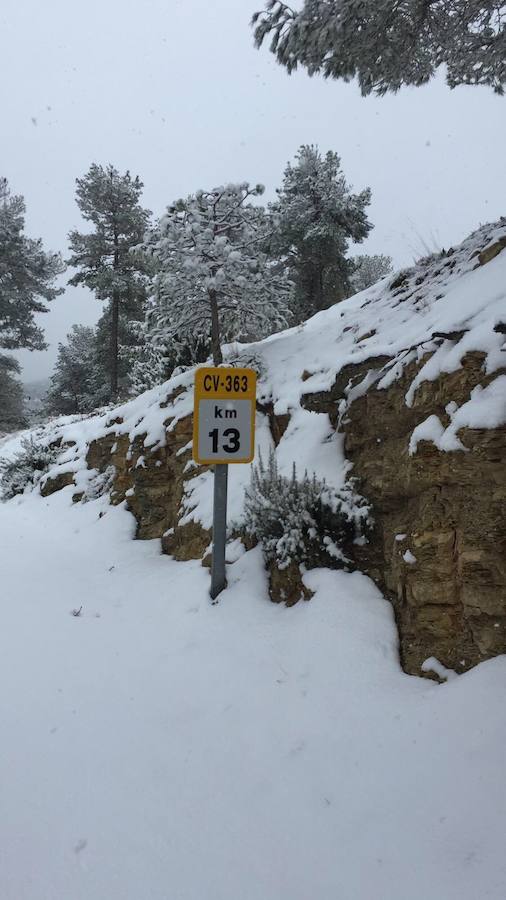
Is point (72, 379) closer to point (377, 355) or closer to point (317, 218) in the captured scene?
point (317, 218)

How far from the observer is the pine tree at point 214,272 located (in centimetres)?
697

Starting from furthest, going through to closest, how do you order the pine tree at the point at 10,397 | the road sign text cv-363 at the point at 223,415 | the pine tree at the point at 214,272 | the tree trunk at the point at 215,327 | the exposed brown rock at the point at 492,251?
the pine tree at the point at 10,397
the tree trunk at the point at 215,327
the pine tree at the point at 214,272
the exposed brown rock at the point at 492,251
the road sign text cv-363 at the point at 223,415

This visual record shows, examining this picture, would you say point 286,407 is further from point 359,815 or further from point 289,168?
point 289,168

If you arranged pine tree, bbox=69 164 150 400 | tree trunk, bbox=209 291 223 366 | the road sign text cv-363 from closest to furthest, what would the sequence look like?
1. the road sign text cv-363
2. tree trunk, bbox=209 291 223 366
3. pine tree, bbox=69 164 150 400

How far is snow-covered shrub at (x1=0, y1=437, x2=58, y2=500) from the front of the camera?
37.2ft

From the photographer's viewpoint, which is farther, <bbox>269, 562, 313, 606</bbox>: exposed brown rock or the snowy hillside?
<bbox>269, 562, 313, 606</bbox>: exposed brown rock

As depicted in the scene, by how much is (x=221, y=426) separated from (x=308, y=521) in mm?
1132

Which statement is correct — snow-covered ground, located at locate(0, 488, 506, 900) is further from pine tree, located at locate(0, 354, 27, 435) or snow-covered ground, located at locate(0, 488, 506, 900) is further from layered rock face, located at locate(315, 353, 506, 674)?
pine tree, located at locate(0, 354, 27, 435)

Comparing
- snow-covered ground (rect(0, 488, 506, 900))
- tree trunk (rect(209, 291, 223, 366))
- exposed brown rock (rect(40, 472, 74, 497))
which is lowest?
snow-covered ground (rect(0, 488, 506, 900))

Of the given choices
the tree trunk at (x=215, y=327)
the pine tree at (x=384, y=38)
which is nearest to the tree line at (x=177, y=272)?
the tree trunk at (x=215, y=327)

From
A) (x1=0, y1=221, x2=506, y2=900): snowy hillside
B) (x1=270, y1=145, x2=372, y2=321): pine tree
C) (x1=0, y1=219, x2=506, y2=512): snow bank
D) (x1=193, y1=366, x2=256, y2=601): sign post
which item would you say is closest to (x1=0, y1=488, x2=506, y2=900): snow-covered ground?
(x1=0, y1=221, x2=506, y2=900): snowy hillside

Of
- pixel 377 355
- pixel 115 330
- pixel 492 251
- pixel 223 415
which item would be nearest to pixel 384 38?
pixel 492 251

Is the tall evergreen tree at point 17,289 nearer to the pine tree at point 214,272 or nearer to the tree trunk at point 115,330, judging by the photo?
A: the tree trunk at point 115,330

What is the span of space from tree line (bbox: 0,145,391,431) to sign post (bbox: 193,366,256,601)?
323cm
